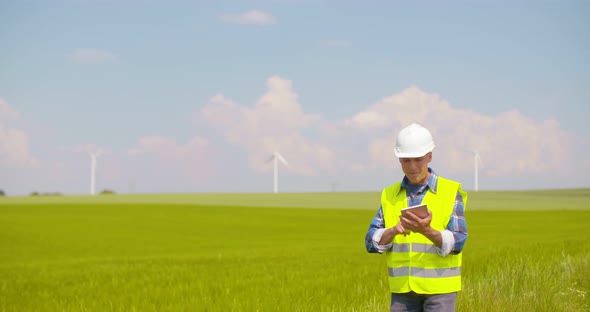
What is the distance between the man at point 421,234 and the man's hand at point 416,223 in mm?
180

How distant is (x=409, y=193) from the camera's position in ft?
18.6

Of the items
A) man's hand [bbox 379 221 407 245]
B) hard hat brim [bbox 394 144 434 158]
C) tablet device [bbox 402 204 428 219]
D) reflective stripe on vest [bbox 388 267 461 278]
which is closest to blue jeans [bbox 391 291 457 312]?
reflective stripe on vest [bbox 388 267 461 278]

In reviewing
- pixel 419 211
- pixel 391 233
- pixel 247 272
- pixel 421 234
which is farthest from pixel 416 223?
pixel 247 272

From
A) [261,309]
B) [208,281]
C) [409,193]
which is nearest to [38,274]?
[208,281]

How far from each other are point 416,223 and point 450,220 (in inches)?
23.4

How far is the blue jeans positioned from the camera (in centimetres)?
563

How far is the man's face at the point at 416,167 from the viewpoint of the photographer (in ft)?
17.9

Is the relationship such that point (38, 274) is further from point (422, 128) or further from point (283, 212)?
point (283, 212)

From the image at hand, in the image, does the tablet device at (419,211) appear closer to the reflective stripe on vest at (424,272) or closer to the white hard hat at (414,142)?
the white hard hat at (414,142)

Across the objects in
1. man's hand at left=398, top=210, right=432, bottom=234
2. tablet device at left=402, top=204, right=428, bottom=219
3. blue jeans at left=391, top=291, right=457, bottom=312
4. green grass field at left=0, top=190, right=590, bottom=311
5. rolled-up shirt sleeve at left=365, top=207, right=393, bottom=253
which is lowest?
green grass field at left=0, top=190, right=590, bottom=311

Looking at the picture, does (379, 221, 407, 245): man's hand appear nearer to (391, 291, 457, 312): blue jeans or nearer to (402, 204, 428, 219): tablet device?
(402, 204, 428, 219): tablet device

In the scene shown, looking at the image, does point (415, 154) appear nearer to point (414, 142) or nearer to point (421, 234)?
point (414, 142)

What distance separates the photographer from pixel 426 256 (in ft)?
18.2

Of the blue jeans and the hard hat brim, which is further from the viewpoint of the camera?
the blue jeans
